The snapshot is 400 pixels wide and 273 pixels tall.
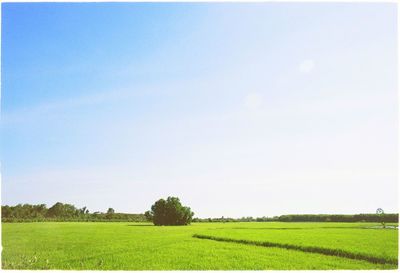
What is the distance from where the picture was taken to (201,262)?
15836mm

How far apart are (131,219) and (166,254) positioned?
65680mm

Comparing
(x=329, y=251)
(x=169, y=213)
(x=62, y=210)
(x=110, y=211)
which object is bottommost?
(x=329, y=251)

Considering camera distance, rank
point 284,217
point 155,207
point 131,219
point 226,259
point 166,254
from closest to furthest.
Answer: point 226,259 < point 166,254 < point 155,207 < point 131,219 < point 284,217

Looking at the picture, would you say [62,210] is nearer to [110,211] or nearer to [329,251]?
[110,211]

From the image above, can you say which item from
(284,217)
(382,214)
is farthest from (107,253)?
(284,217)

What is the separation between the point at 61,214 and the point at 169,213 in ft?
119

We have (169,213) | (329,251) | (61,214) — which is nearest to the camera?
(329,251)

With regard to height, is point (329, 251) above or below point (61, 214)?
below

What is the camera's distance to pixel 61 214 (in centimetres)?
8769

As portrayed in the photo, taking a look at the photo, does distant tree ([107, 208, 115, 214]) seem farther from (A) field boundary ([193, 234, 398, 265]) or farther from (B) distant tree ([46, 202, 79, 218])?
(A) field boundary ([193, 234, 398, 265])

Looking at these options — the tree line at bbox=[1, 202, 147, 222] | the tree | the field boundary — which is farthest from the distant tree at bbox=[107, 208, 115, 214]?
the field boundary

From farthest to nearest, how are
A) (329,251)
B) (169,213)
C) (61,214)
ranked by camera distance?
1. (61,214)
2. (169,213)
3. (329,251)

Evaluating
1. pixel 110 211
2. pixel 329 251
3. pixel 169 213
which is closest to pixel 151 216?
pixel 169 213

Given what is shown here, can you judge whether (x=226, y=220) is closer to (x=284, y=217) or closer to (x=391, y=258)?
(x=284, y=217)
